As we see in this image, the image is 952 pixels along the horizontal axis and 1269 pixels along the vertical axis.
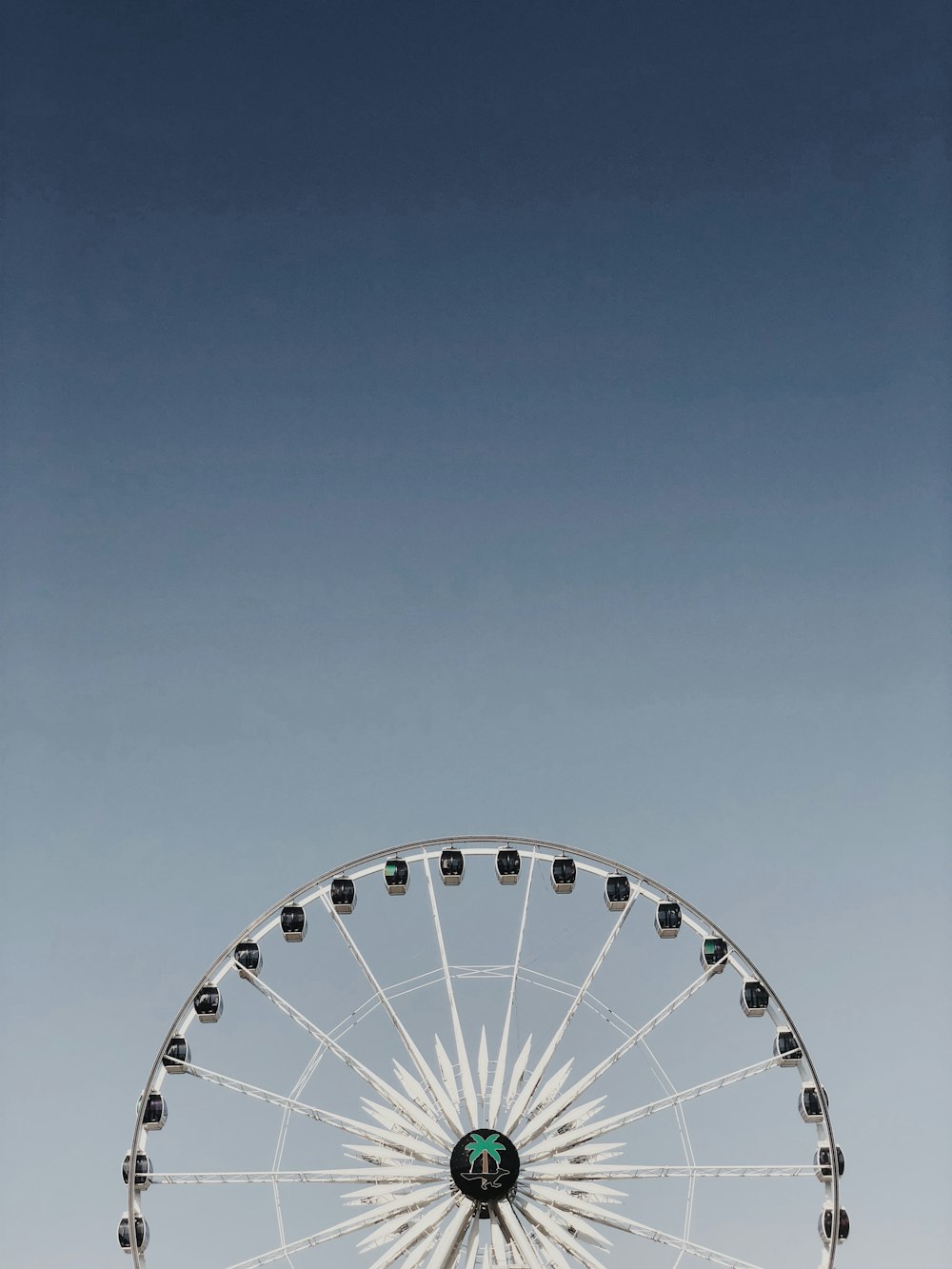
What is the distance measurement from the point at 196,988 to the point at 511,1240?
6444 mm

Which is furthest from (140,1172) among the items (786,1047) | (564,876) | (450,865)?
(786,1047)

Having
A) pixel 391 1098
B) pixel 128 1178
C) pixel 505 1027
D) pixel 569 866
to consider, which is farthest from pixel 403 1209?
pixel 569 866

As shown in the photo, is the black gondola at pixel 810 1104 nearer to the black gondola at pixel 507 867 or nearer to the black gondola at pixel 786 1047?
the black gondola at pixel 786 1047

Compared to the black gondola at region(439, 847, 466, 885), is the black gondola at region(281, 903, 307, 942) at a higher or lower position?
lower

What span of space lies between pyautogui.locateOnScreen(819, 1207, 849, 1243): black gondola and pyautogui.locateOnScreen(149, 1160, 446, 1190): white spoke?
602 cm

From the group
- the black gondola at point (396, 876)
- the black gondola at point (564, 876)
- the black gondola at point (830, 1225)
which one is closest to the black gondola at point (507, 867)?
the black gondola at point (564, 876)

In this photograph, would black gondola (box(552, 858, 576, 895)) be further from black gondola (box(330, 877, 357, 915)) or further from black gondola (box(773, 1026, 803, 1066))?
black gondola (box(773, 1026, 803, 1066))

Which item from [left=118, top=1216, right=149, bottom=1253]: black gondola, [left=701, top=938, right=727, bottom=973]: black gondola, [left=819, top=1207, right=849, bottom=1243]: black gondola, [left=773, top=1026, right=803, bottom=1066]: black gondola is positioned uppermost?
[left=701, top=938, right=727, bottom=973]: black gondola

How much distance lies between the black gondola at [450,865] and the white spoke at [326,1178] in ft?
17.9

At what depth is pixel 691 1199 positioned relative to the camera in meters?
23.3

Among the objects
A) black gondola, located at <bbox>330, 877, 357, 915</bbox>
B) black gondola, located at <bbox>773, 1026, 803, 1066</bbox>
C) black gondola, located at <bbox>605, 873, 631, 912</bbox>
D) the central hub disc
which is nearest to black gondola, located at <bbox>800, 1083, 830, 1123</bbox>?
black gondola, located at <bbox>773, 1026, 803, 1066</bbox>

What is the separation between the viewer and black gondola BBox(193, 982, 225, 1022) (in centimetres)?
2500

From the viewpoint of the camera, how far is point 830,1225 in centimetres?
2331

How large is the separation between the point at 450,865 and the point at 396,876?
95 centimetres
